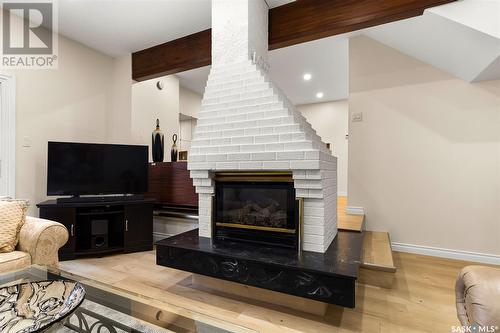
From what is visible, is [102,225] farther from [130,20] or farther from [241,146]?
[130,20]

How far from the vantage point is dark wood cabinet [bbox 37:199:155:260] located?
8.80ft

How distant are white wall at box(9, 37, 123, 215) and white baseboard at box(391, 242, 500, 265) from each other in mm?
4392

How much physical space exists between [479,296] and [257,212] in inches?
61.1

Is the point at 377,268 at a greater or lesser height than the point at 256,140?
lesser

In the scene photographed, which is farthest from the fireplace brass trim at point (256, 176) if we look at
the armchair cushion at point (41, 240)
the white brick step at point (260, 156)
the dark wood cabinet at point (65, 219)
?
the dark wood cabinet at point (65, 219)

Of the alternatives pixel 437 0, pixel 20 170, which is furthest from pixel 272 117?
pixel 20 170

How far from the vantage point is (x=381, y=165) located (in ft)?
9.78

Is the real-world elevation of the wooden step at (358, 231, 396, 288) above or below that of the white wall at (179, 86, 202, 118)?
below

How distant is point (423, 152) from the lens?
2.77 metres

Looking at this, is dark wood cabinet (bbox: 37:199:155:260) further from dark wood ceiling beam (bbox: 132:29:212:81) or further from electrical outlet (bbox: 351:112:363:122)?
electrical outlet (bbox: 351:112:363:122)

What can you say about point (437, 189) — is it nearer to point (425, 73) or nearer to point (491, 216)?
point (491, 216)

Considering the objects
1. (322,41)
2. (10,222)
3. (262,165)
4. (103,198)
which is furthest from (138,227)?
(322,41)

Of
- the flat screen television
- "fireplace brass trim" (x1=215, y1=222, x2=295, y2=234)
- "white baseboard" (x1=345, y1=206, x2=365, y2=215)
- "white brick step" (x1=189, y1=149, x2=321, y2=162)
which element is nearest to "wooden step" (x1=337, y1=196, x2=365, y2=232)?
"white baseboard" (x1=345, y1=206, x2=365, y2=215)

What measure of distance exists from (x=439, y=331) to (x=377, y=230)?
5.15 feet
